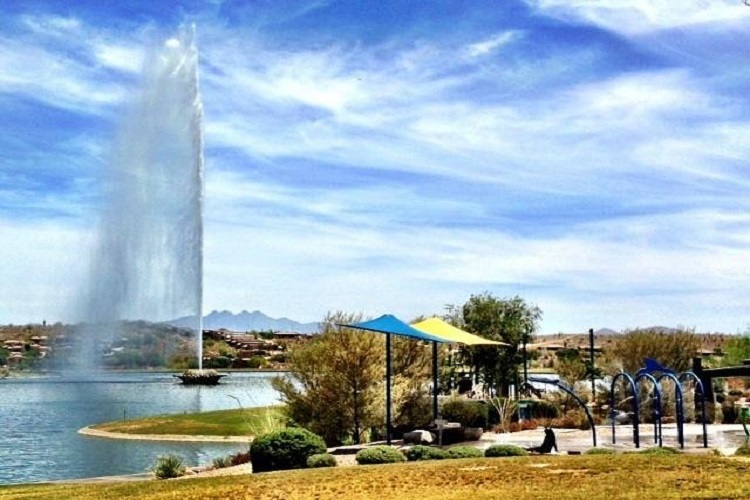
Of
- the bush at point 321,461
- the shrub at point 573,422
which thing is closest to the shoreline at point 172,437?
the shrub at point 573,422

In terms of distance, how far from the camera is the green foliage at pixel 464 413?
26.8 m

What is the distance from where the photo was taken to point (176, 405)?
174 feet

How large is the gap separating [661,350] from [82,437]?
24.9m

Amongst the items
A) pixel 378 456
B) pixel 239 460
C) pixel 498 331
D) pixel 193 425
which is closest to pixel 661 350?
pixel 498 331

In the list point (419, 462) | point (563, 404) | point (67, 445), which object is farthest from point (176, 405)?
point (419, 462)

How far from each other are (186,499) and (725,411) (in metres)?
22.6

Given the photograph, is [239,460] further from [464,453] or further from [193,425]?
[193,425]

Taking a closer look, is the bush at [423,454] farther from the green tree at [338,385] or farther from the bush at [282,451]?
the green tree at [338,385]

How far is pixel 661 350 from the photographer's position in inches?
1508

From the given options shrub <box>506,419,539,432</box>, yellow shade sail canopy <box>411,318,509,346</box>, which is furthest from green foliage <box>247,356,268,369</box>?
yellow shade sail canopy <box>411,318,509,346</box>

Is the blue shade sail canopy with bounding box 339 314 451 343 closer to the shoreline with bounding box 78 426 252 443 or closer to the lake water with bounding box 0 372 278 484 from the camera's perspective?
the lake water with bounding box 0 372 278 484

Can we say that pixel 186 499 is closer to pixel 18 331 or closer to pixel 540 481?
pixel 540 481

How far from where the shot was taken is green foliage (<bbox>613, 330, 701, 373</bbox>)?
38156mm

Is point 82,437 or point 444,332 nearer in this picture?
point 444,332
